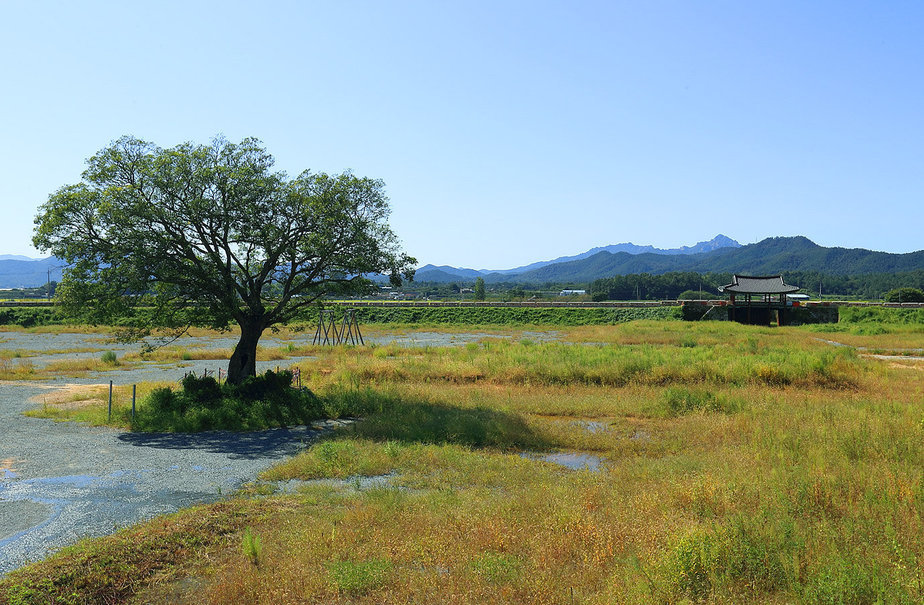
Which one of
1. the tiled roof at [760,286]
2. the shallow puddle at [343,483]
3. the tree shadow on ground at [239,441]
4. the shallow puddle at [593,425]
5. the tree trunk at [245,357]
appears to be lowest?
the shallow puddle at [593,425]

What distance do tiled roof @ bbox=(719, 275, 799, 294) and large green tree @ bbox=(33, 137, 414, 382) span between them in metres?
57.6

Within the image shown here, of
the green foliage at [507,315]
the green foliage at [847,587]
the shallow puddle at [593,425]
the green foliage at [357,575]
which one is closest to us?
the green foliage at [847,587]

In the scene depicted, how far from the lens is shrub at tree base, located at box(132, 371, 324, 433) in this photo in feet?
61.6

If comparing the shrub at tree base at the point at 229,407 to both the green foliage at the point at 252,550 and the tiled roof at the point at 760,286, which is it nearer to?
the green foliage at the point at 252,550

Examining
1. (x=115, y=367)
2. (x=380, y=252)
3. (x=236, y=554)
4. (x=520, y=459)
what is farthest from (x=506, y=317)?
(x=236, y=554)

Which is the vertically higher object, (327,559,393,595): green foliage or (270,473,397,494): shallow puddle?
(327,559,393,595): green foliage

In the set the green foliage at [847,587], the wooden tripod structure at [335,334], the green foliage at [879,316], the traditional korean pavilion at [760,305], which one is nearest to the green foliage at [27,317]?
the wooden tripod structure at [335,334]

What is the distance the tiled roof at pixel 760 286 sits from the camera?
68156mm

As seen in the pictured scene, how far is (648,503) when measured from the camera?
32.1 feet

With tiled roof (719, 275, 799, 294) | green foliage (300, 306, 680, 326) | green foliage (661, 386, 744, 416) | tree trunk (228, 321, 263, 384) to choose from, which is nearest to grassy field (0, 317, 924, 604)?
green foliage (661, 386, 744, 416)

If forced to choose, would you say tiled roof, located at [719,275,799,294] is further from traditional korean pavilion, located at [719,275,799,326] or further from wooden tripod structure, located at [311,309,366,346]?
wooden tripod structure, located at [311,309,366,346]

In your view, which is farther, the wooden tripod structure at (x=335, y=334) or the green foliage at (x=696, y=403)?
the wooden tripod structure at (x=335, y=334)

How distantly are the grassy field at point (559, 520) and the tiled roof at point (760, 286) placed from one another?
5321cm

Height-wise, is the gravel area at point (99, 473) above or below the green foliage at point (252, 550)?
below
